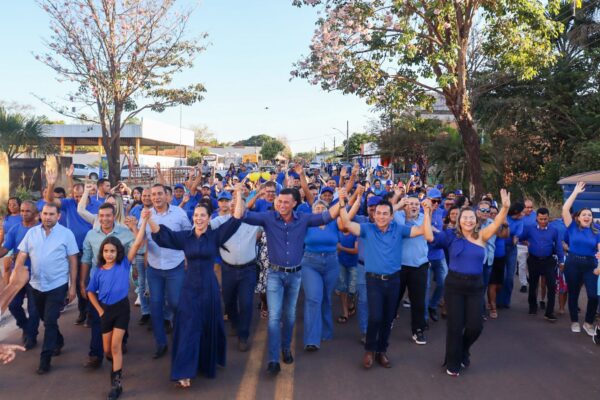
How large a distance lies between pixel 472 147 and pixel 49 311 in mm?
12141

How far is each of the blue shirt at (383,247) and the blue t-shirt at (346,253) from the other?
147 centimetres

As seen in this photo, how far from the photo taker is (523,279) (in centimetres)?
927

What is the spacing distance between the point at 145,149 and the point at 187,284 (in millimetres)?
68456

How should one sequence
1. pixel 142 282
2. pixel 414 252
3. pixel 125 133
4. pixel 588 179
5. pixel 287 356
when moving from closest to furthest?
1. pixel 287 356
2. pixel 414 252
3. pixel 142 282
4. pixel 588 179
5. pixel 125 133

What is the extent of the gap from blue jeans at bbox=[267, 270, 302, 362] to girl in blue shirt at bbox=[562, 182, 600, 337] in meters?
3.72

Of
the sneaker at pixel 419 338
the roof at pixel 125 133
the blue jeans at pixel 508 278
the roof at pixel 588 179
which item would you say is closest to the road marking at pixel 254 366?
the sneaker at pixel 419 338

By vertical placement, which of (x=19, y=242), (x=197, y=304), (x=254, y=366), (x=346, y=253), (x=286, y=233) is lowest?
(x=254, y=366)

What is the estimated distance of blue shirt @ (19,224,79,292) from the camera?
17.3ft

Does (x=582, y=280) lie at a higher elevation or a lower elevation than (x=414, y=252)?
lower

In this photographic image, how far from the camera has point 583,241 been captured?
6609mm

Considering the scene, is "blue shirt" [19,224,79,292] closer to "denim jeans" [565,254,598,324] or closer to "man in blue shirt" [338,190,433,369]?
"man in blue shirt" [338,190,433,369]

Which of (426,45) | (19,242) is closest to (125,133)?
(426,45)

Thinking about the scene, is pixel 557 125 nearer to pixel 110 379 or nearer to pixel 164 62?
pixel 164 62

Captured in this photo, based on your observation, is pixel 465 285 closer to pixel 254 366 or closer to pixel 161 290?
pixel 254 366
